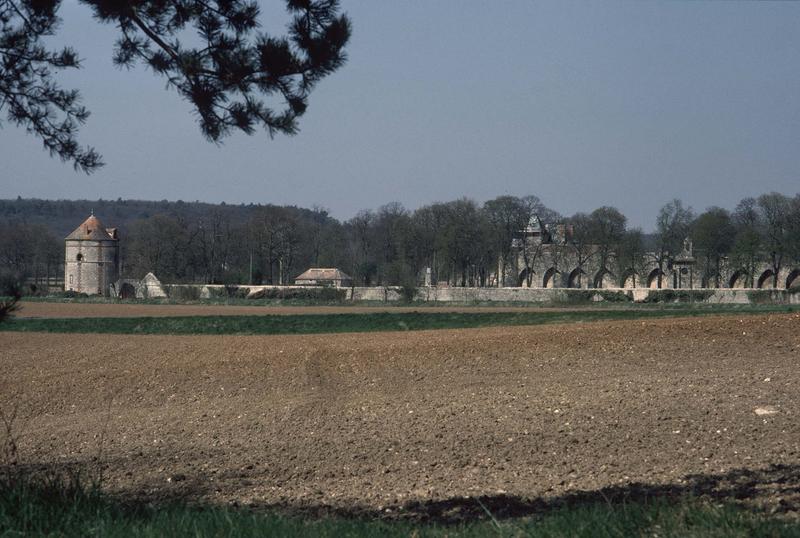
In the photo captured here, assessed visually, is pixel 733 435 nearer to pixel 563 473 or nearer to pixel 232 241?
pixel 563 473

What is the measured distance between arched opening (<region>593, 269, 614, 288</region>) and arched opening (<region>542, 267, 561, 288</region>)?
13.5ft

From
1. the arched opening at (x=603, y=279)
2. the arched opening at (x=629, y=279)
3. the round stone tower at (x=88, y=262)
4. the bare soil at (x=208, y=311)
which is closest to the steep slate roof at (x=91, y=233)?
the round stone tower at (x=88, y=262)

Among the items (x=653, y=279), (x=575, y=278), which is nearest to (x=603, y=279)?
(x=575, y=278)

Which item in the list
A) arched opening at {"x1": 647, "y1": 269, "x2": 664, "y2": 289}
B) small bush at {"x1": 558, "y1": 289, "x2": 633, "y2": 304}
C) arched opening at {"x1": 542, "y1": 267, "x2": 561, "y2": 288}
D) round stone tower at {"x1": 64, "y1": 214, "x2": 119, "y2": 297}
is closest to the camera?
small bush at {"x1": 558, "y1": 289, "x2": 633, "y2": 304}

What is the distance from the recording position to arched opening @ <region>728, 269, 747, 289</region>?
248ft

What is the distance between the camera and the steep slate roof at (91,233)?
91.6 meters

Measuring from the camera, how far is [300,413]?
12.2 metres

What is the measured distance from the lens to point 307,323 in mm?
34094

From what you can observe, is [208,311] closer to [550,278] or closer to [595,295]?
[595,295]

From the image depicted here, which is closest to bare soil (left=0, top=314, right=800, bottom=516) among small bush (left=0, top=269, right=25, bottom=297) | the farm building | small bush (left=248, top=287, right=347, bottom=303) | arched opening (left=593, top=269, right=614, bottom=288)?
small bush (left=0, top=269, right=25, bottom=297)

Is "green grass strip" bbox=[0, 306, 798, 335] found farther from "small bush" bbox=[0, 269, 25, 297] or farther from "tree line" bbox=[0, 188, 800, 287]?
"tree line" bbox=[0, 188, 800, 287]

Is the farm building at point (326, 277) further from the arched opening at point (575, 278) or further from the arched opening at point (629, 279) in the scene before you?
the arched opening at point (629, 279)

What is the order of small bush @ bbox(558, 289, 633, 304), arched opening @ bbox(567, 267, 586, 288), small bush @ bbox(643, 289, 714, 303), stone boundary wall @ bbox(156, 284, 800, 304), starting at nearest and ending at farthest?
stone boundary wall @ bbox(156, 284, 800, 304) → small bush @ bbox(643, 289, 714, 303) → small bush @ bbox(558, 289, 633, 304) → arched opening @ bbox(567, 267, 586, 288)

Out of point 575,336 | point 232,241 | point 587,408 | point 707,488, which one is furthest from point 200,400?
point 232,241
